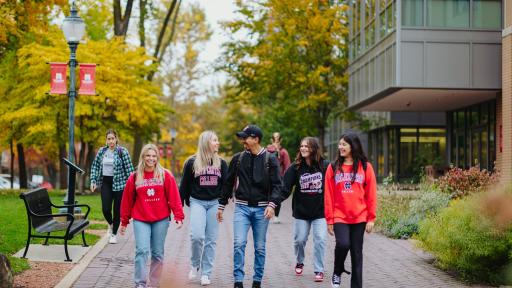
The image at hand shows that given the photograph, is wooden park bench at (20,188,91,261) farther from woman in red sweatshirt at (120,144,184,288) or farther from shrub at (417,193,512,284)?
shrub at (417,193,512,284)

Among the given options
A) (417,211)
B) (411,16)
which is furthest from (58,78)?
(411,16)

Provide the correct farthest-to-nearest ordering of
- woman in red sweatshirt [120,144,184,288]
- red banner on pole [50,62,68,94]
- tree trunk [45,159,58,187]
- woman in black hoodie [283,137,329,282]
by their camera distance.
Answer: tree trunk [45,159,58,187]
red banner on pole [50,62,68,94]
woman in black hoodie [283,137,329,282]
woman in red sweatshirt [120,144,184,288]

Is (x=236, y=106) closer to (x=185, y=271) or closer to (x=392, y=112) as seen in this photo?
(x=392, y=112)

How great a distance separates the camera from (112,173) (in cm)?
1249

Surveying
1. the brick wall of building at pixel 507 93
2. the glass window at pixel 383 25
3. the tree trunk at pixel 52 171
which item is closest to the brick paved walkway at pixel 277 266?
the brick wall of building at pixel 507 93

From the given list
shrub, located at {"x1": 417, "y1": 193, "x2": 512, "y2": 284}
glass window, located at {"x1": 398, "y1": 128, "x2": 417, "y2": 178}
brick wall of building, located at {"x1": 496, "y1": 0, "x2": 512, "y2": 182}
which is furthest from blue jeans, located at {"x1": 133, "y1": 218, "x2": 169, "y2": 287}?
glass window, located at {"x1": 398, "y1": 128, "x2": 417, "y2": 178}

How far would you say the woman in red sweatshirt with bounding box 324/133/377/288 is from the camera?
7.91 meters

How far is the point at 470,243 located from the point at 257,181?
2.60 meters

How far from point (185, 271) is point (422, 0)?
17378mm

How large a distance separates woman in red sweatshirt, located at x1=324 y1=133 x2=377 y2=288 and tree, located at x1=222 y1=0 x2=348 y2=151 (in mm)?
24800

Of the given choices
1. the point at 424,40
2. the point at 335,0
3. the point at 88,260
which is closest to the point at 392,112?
the point at 335,0

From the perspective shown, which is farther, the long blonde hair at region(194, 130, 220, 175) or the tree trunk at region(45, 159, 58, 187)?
the tree trunk at region(45, 159, 58, 187)

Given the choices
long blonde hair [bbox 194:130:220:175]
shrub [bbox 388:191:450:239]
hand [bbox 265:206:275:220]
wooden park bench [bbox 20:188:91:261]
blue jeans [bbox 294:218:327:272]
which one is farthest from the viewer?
shrub [bbox 388:191:450:239]

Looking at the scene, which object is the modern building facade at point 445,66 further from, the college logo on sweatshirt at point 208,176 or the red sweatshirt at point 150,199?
the red sweatshirt at point 150,199
